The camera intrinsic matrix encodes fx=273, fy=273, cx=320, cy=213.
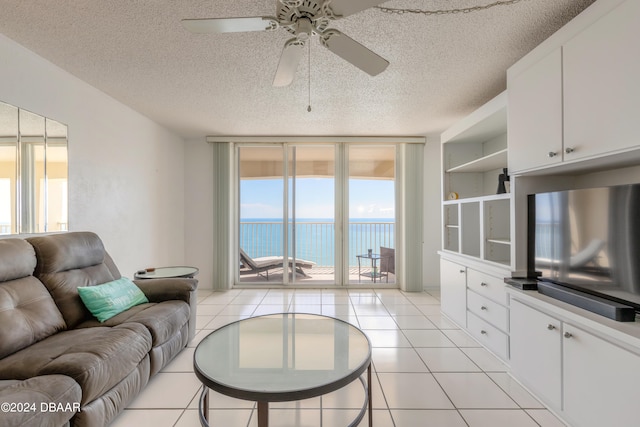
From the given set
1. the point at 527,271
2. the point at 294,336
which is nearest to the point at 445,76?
the point at 527,271

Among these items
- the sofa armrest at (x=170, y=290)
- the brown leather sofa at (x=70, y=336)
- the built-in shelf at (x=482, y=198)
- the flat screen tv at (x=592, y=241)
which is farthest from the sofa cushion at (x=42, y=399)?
the built-in shelf at (x=482, y=198)

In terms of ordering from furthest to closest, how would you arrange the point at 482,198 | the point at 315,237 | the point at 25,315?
the point at 315,237
the point at 482,198
the point at 25,315

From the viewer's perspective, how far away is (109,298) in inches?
79.9

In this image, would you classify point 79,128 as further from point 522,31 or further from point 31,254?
point 522,31

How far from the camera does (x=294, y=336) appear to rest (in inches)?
71.9

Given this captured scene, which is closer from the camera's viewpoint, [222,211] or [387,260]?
[222,211]

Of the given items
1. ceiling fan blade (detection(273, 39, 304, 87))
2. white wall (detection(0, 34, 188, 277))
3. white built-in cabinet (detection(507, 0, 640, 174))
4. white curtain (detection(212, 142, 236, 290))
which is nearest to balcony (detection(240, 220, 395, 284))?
white curtain (detection(212, 142, 236, 290))

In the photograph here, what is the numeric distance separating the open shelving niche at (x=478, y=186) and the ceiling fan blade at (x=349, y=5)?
64.9 inches

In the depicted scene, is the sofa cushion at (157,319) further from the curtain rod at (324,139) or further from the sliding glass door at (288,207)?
the curtain rod at (324,139)

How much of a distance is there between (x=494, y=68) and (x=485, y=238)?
1.47m

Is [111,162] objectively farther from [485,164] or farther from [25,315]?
[485,164]

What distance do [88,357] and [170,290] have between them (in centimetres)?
100

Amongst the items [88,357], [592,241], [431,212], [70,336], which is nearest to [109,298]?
[70,336]

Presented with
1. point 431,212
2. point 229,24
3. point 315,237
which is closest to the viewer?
point 229,24
